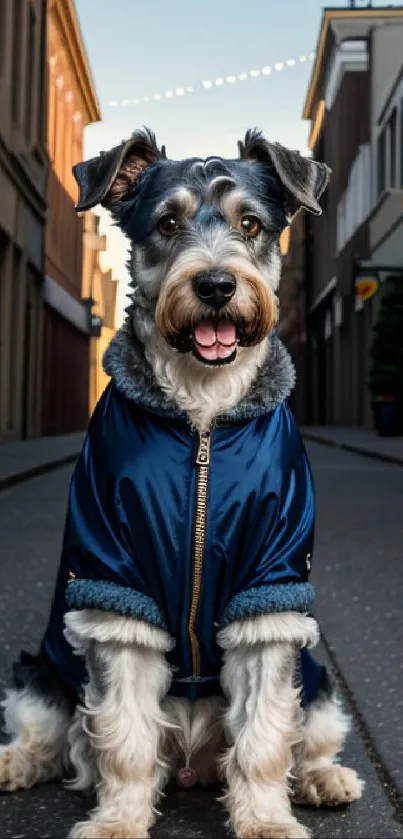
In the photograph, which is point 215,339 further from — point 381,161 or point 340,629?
point 381,161

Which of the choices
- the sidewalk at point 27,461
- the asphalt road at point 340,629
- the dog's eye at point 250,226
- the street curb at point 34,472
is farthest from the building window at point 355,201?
the dog's eye at point 250,226

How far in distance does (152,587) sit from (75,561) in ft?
0.74

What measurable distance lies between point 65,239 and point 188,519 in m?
34.0

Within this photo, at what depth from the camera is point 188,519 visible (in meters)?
2.86

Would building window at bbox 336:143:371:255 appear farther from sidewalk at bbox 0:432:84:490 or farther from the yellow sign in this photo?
sidewalk at bbox 0:432:84:490

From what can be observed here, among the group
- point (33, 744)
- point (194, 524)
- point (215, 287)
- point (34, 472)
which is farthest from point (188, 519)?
point (34, 472)

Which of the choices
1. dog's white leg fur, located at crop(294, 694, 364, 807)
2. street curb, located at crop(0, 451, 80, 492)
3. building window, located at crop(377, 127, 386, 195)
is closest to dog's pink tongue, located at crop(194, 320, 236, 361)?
dog's white leg fur, located at crop(294, 694, 364, 807)

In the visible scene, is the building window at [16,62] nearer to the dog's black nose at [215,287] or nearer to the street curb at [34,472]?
the street curb at [34,472]

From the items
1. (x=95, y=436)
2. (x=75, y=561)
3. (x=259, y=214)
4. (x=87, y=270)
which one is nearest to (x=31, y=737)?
(x=75, y=561)

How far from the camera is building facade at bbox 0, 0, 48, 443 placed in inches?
911

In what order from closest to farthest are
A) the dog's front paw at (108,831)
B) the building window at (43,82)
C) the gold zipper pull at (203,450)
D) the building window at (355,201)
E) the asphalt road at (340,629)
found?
the dog's front paw at (108,831), the gold zipper pull at (203,450), the asphalt road at (340,629), the building window at (43,82), the building window at (355,201)

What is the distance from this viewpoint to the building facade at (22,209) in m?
23.1

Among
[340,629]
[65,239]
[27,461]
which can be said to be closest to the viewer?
[340,629]

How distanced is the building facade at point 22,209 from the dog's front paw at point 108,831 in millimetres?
19820
